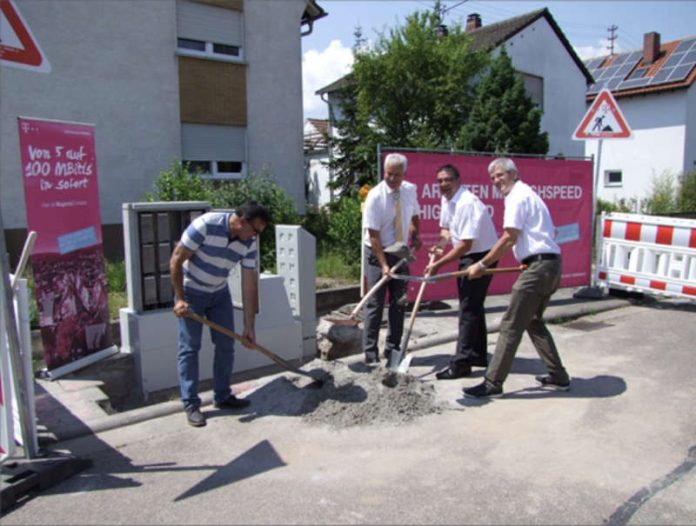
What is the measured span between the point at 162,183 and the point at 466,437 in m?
7.74

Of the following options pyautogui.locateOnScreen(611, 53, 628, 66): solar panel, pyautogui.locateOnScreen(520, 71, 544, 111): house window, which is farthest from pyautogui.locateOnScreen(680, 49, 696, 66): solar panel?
pyautogui.locateOnScreen(520, 71, 544, 111): house window

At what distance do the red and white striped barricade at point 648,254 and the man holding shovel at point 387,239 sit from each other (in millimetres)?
4730

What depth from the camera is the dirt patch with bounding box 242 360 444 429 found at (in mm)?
4480

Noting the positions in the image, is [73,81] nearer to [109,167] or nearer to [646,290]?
[109,167]

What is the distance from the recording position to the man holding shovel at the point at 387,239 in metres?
5.41

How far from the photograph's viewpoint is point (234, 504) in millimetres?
3293

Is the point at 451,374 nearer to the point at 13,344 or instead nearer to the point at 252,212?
the point at 252,212

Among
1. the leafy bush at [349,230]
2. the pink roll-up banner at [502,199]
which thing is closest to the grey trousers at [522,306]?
the pink roll-up banner at [502,199]

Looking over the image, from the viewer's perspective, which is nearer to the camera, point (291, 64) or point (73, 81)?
point (73, 81)

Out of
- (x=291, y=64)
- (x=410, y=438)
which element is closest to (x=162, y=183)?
(x=291, y=64)

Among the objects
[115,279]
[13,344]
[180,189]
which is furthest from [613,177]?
[13,344]

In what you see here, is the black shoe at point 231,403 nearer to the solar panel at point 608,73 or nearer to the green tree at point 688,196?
the green tree at point 688,196

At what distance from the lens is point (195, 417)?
4.45 m

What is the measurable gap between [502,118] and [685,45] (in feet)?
56.1
